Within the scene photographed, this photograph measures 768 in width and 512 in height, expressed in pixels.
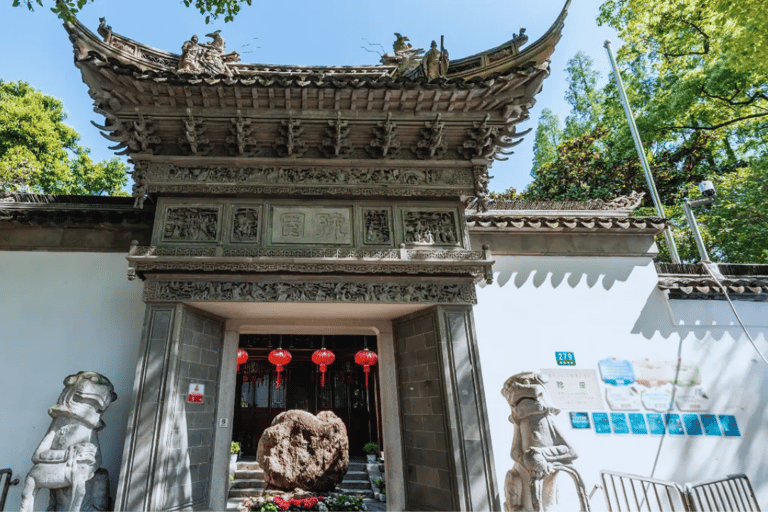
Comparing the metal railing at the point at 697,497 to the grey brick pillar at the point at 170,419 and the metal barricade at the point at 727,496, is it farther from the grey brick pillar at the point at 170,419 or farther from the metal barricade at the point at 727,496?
the grey brick pillar at the point at 170,419

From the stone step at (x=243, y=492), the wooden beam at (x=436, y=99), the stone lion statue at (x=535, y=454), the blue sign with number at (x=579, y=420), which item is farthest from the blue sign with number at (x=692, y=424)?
the stone step at (x=243, y=492)

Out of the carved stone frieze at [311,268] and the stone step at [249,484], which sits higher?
the carved stone frieze at [311,268]

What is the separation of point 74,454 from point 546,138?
23.1 m

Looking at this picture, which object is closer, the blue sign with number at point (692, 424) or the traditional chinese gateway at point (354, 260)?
the traditional chinese gateway at point (354, 260)

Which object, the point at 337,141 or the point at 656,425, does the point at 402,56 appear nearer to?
the point at 337,141

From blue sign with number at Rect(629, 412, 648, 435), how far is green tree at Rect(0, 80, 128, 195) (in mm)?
17463

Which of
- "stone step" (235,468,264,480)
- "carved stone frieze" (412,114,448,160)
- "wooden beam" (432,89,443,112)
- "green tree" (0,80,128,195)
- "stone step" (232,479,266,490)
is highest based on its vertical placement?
"green tree" (0,80,128,195)

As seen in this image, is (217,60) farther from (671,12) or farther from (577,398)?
(671,12)

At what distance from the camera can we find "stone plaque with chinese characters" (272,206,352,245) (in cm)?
527

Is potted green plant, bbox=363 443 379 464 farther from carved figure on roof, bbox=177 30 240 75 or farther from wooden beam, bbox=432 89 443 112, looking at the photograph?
carved figure on roof, bbox=177 30 240 75

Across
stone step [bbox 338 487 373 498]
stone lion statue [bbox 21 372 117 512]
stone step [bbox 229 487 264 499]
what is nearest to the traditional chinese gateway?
stone lion statue [bbox 21 372 117 512]

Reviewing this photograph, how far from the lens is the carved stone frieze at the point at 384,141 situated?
17.2ft

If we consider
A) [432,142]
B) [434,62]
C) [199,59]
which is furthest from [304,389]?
[434,62]

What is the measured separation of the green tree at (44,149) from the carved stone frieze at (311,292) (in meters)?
12.5
